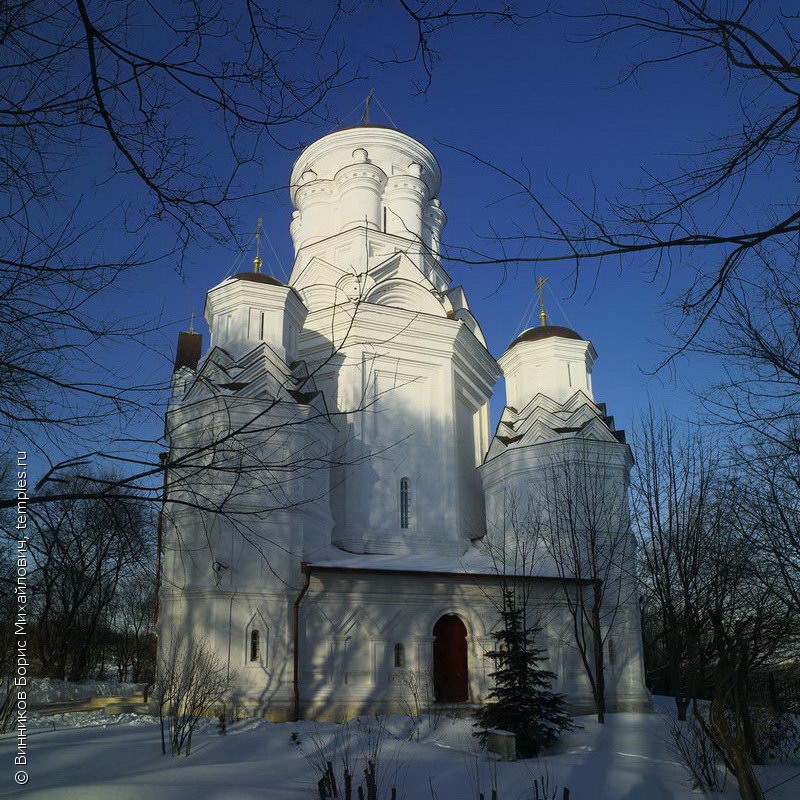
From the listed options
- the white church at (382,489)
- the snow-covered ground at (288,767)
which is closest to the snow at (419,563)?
the white church at (382,489)

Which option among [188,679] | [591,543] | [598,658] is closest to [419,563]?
[591,543]

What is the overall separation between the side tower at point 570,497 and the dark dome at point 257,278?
7.47 meters

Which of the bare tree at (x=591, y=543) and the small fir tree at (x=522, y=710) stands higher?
the bare tree at (x=591, y=543)

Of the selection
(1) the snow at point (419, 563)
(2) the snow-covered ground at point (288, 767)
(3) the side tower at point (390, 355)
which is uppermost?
(3) the side tower at point (390, 355)

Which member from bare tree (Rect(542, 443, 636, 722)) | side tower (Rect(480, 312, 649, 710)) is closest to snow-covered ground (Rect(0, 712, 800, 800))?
bare tree (Rect(542, 443, 636, 722))

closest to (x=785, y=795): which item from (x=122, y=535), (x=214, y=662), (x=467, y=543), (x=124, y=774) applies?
(x=124, y=774)

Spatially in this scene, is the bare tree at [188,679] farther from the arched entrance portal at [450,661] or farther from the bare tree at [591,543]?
the bare tree at [591,543]

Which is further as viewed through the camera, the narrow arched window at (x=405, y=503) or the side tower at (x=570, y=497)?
the narrow arched window at (x=405, y=503)

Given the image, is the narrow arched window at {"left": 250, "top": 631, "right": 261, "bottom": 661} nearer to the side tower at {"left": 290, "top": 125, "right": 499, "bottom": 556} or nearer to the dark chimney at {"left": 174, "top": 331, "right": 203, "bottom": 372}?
the side tower at {"left": 290, "top": 125, "right": 499, "bottom": 556}

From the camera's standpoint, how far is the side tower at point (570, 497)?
1712 centimetres

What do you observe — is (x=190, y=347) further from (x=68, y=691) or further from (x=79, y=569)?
(x=79, y=569)

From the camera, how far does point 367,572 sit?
1549 cm

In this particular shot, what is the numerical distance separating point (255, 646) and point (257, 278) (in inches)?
351

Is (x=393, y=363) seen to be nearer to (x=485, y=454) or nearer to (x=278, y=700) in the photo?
(x=485, y=454)
